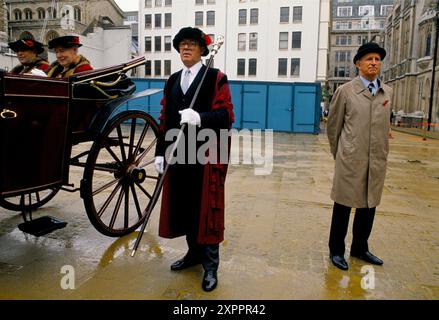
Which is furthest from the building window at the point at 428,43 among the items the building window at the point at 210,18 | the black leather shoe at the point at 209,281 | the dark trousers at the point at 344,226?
the black leather shoe at the point at 209,281

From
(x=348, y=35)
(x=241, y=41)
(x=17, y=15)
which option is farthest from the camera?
(x=348, y=35)

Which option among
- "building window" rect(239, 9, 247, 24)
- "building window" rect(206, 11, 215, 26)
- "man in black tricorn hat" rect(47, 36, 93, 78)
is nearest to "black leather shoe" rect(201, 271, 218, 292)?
"man in black tricorn hat" rect(47, 36, 93, 78)

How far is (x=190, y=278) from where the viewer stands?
3092 mm

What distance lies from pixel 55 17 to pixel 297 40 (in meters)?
28.8

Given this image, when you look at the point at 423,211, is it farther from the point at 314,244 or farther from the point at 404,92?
the point at 404,92

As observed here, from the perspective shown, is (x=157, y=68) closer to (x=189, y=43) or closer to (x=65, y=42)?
(x=65, y=42)

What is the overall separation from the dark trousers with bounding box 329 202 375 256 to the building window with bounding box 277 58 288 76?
4153 centimetres

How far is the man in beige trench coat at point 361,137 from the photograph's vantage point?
330 cm

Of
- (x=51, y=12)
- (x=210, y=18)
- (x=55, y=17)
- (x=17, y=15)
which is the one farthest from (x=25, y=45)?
(x=17, y=15)

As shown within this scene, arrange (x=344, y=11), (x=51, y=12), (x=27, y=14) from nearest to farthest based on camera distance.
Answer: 1. (x=51, y=12)
2. (x=27, y=14)
3. (x=344, y=11)

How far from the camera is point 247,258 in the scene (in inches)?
138

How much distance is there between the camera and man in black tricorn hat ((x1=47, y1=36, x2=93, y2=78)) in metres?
3.87
